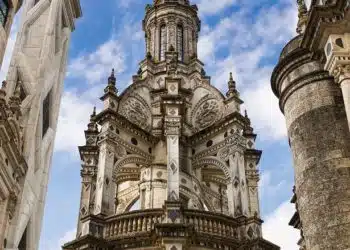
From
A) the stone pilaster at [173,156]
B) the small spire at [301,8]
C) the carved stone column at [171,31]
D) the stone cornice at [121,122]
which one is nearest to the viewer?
the small spire at [301,8]

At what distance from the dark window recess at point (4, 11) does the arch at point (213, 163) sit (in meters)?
14.1

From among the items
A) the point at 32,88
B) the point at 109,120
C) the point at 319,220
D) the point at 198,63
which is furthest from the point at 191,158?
the point at 319,220

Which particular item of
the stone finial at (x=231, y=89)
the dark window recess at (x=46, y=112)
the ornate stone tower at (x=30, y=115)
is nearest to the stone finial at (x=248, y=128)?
the stone finial at (x=231, y=89)

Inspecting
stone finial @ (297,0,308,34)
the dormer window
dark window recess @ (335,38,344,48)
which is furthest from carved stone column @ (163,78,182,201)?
dark window recess @ (335,38,344,48)

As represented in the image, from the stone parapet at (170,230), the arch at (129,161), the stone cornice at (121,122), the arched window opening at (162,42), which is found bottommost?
the stone parapet at (170,230)

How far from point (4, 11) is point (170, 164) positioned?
1155 centimetres

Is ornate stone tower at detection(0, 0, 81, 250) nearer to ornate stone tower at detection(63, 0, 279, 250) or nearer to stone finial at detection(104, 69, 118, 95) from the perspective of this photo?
ornate stone tower at detection(63, 0, 279, 250)

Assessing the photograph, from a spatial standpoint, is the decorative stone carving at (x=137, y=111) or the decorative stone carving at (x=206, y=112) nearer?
the decorative stone carving at (x=137, y=111)

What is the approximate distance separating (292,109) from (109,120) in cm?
1387

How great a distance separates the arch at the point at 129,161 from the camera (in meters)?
24.1

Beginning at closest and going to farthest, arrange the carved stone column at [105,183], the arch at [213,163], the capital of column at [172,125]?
the carved stone column at [105,183]
the capital of column at [172,125]
the arch at [213,163]

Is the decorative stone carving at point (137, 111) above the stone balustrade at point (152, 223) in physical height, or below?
above

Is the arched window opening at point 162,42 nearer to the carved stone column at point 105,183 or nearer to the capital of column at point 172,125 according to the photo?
the capital of column at point 172,125

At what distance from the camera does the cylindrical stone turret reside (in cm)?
1030
